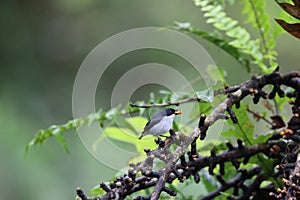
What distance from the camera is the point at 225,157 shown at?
1.44 ft

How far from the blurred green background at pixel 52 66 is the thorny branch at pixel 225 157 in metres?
1.13

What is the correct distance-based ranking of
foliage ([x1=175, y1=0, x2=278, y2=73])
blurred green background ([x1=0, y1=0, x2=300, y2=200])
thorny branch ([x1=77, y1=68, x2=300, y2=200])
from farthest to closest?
blurred green background ([x1=0, y1=0, x2=300, y2=200]) < foliage ([x1=175, y1=0, x2=278, y2=73]) < thorny branch ([x1=77, y1=68, x2=300, y2=200])

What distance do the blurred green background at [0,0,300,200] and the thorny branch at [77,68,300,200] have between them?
1.13 metres

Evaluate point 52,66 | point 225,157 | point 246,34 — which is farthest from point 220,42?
point 52,66

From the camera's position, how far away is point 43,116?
2.04m

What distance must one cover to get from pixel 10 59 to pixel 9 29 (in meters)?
0.14

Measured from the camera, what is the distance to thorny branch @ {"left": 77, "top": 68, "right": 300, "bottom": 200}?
333 mm

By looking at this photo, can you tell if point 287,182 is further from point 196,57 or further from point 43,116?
point 43,116

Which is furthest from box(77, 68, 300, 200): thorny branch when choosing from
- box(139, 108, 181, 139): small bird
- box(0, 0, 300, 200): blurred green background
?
box(0, 0, 300, 200): blurred green background

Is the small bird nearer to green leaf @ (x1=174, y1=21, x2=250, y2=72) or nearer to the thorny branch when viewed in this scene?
the thorny branch

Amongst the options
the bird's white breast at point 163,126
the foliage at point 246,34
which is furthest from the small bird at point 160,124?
the foliage at point 246,34

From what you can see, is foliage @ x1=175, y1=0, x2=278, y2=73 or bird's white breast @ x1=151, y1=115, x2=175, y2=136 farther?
foliage @ x1=175, y1=0, x2=278, y2=73

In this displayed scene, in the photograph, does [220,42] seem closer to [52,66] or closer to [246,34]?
[246,34]

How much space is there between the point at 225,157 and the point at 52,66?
1890 mm
